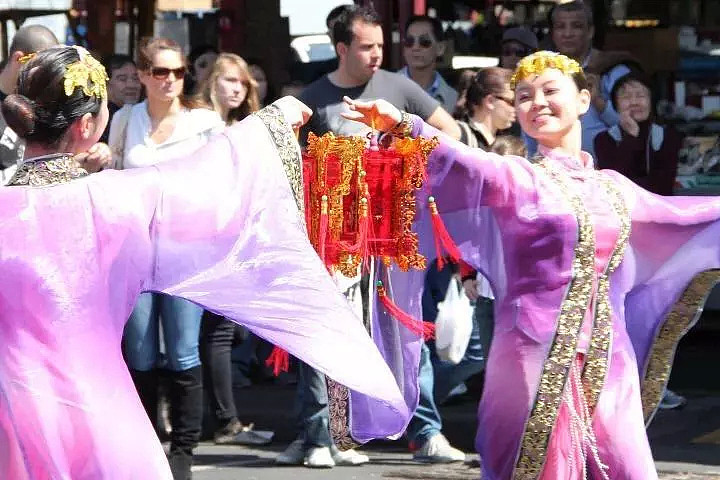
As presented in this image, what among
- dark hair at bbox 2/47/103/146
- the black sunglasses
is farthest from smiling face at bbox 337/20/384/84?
dark hair at bbox 2/47/103/146

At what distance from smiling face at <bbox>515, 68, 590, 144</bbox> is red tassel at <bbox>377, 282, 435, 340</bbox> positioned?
630 millimetres

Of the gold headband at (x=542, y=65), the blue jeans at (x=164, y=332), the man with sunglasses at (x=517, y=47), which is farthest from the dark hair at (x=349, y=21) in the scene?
the man with sunglasses at (x=517, y=47)

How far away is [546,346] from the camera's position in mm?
4680

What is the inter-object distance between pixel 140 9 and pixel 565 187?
6310 millimetres

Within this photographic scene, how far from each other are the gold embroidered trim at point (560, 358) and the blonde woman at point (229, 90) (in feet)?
7.62

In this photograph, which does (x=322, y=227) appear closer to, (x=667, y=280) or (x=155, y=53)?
(x=667, y=280)

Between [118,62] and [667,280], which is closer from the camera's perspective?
[667,280]

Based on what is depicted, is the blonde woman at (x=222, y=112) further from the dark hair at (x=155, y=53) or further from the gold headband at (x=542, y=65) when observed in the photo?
the gold headband at (x=542, y=65)

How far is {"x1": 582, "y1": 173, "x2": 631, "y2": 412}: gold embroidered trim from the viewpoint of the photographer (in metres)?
4.68

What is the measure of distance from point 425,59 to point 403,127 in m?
2.90

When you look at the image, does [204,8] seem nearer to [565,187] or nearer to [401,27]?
[401,27]

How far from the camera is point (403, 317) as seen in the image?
4910 millimetres

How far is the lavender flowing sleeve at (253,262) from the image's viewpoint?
406cm

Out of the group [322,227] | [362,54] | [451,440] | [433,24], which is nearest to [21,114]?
[322,227]
